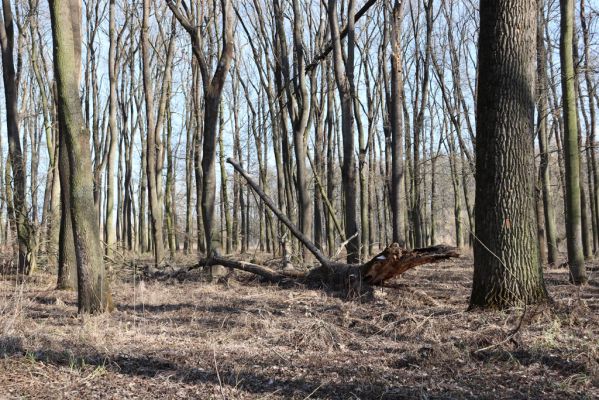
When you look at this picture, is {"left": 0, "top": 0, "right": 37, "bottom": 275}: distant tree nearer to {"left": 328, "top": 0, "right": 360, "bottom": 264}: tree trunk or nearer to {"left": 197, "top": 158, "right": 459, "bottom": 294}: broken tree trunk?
{"left": 197, "top": 158, "right": 459, "bottom": 294}: broken tree trunk

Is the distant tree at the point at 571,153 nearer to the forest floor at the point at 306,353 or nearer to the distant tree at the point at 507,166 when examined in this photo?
the forest floor at the point at 306,353

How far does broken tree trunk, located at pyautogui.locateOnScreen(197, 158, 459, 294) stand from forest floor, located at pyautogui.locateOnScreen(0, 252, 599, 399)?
719 millimetres

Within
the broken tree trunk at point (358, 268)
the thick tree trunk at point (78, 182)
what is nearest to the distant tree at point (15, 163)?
the broken tree trunk at point (358, 268)

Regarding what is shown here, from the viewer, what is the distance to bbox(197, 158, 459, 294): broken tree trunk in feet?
23.7

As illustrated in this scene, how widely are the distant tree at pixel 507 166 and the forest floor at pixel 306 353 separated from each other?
1.17 feet

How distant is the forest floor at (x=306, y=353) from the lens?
3.45m

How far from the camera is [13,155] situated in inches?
453

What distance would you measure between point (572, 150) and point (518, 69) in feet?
13.7

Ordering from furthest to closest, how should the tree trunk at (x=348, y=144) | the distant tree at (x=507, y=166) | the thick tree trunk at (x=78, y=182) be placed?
1. the tree trunk at (x=348, y=144)
2. the thick tree trunk at (x=78, y=182)
3. the distant tree at (x=507, y=166)

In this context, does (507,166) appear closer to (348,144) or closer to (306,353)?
(306,353)

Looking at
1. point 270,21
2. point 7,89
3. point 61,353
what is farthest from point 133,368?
point 270,21

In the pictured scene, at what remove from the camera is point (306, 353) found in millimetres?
4445

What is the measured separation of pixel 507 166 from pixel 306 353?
3006mm

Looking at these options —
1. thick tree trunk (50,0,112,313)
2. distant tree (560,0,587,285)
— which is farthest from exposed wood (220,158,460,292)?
distant tree (560,0,587,285)
